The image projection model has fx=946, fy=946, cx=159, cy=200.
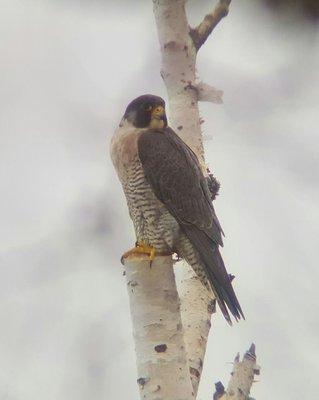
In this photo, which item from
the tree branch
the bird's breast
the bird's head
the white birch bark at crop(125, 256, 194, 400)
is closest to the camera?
the white birch bark at crop(125, 256, 194, 400)

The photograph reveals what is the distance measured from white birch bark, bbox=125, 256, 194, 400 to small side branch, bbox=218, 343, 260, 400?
1.62 ft

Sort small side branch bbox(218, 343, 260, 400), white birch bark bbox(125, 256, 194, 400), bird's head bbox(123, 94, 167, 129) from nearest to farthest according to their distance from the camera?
white birch bark bbox(125, 256, 194, 400) < small side branch bbox(218, 343, 260, 400) < bird's head bbox(123, 94, 167, 129)

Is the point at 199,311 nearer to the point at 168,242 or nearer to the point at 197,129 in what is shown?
the point at 168,242

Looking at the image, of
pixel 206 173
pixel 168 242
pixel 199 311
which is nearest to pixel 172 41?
pixel 206 173

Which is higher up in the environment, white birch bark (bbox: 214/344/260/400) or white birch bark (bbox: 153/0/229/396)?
white birch bark (bbox: 153/0/229/396)

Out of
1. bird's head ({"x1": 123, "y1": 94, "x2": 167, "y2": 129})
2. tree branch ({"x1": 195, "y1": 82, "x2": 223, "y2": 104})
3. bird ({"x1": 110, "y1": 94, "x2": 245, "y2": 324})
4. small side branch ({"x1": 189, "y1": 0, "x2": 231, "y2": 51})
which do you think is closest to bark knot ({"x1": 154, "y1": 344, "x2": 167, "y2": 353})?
bird ({"x1": 110, "y1": 94, "x2": 245, "y2": 324})

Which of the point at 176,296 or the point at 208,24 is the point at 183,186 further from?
the point at 176,296

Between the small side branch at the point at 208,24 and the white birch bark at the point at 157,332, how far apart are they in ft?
5.82

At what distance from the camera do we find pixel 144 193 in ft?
13.6

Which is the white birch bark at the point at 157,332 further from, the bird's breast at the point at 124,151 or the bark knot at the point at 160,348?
the bird's breast at the point at 124,151

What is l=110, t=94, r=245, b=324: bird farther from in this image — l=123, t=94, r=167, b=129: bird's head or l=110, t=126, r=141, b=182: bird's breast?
l=123, t=94, r=167, b=129: bird's head

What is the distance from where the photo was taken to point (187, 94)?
4332 millimetres

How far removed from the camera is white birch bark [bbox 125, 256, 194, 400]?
2789 millimetres

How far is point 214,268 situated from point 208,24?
1.38 metres
